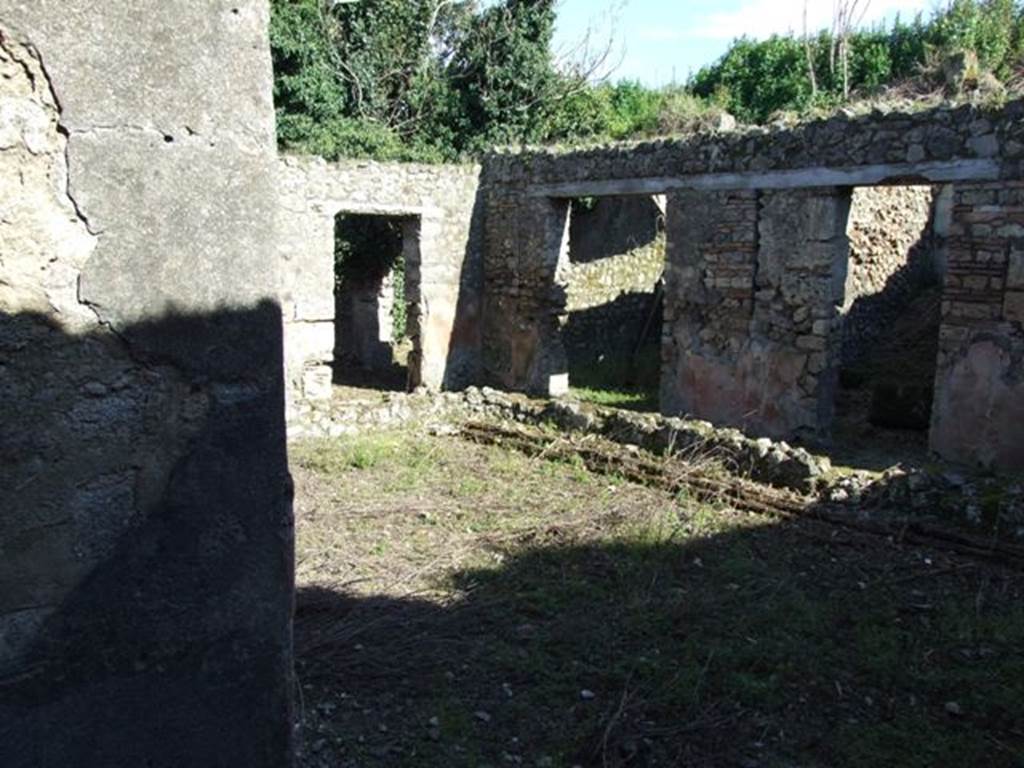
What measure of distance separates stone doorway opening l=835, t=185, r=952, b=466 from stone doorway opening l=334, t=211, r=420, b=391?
6.46 meters

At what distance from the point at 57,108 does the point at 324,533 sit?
4.63 m

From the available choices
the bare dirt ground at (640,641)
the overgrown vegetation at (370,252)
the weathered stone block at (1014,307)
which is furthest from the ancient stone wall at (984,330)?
the overgrown vegetation at (370,252)

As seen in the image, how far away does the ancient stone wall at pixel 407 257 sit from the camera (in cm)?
1102

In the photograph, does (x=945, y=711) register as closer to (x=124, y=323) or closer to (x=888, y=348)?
(x=124, y=323)

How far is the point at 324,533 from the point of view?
6.18 metres

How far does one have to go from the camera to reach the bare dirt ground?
3576mm

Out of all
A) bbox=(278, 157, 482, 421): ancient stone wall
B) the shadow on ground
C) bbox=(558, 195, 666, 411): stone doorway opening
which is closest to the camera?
the shadow on ground

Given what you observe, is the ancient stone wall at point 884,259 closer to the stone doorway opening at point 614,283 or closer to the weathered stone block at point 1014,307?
the stone doorway opening at point 614,283

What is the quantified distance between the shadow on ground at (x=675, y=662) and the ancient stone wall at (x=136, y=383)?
1388 mm

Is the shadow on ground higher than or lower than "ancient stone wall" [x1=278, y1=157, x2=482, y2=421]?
lower

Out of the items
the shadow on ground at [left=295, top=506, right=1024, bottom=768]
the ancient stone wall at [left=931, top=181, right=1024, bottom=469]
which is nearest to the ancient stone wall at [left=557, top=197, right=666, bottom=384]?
the ancient stone wall at [left=931, top=181, right=1024, bottom=469]

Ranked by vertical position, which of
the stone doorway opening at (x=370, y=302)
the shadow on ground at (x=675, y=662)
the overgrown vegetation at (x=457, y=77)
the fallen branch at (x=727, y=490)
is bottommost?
the shadow on ground at (x=675, y=662)

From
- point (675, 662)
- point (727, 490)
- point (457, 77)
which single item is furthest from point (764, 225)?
point (457, 77)

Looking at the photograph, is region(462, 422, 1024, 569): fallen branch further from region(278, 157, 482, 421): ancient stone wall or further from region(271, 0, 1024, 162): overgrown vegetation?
region(271, 0, 1024, 162): overgrown vegetation
